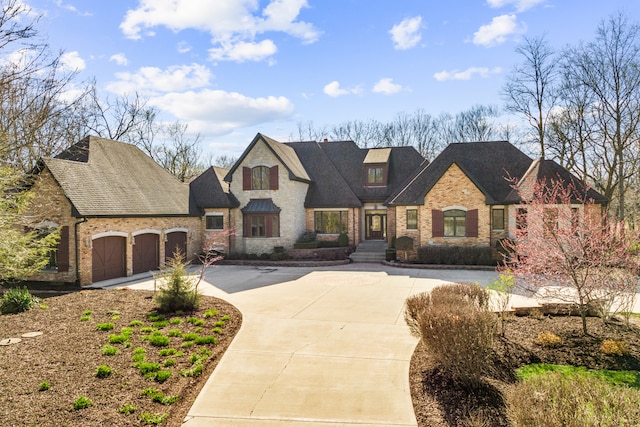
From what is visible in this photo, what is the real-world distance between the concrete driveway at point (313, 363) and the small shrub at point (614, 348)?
3.86 metres

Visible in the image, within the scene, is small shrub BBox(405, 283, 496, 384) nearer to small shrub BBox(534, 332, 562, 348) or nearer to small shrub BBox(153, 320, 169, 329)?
small shrub BBox(534, 332, 562, 348)

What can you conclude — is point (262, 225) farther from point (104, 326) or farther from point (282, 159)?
point (104, 326)

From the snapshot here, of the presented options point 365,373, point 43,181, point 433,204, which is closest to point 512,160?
point 433,204

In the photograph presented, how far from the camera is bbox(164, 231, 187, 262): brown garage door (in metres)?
22.9

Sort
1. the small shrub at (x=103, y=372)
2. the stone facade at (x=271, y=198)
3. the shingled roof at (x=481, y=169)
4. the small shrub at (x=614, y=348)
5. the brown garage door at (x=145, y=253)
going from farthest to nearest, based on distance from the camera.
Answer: the stone facade at (x=271, y=198) < the shingled roof at (x=481, y=169) < the brown garage door at (x=145, y=253) < the small shrub at (x=614, y=348) < the small shrub at (x=103, y=372)

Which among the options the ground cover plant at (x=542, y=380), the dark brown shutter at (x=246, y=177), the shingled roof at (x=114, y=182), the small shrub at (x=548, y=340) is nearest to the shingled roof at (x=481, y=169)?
the dark brown shutter at (x=246, y=177)

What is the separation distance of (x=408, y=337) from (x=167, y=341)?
227 inches

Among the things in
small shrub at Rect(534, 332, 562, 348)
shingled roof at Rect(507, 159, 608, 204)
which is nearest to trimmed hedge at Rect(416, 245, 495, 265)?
shingled roof at Rect(507, 159, 608, 204)

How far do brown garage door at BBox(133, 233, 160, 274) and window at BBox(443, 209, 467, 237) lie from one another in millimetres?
16330

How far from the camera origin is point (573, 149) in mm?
31375

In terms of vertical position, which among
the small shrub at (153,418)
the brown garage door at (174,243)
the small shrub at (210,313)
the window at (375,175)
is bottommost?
the small shrub at (153,418)

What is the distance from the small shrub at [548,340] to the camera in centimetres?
870

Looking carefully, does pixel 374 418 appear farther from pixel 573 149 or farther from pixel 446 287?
pixel 573 149

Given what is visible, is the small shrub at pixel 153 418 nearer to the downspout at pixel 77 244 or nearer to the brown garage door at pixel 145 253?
the downspout at pixel 77 244
